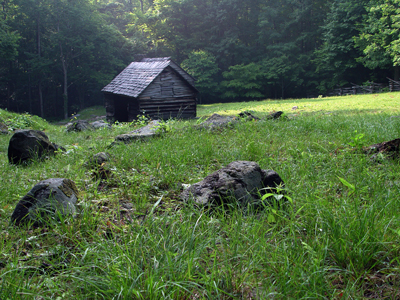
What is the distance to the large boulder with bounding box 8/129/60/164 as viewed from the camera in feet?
18.4

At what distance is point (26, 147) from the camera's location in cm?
568

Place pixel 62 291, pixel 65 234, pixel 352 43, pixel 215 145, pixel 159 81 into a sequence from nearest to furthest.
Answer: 1. pixel 62 291
2. pixel 65 234
3. pixel 215 145
4. pixel 159 81
5. pixel 352 43

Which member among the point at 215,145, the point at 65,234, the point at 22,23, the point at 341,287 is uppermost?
the point at 22,23

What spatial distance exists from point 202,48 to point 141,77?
27571 millimetres

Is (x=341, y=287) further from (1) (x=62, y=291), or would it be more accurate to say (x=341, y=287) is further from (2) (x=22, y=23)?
(2) (x=22, y=23)

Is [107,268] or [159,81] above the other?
[159,81]

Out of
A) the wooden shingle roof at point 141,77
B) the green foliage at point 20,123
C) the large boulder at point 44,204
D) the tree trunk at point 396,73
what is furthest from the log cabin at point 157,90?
the tree trunk at point 396,73

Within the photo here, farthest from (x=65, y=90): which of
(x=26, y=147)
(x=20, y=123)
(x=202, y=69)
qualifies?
(x=26, y=147)

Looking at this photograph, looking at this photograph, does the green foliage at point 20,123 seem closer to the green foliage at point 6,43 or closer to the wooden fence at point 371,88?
the green foliage at point 6,43

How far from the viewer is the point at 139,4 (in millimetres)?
55125

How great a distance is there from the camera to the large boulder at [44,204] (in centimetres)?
271

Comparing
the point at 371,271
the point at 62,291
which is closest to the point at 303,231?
the point at 371,271

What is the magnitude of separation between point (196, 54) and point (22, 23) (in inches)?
887

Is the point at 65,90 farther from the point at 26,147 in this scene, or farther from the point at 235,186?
the point at 235,186
